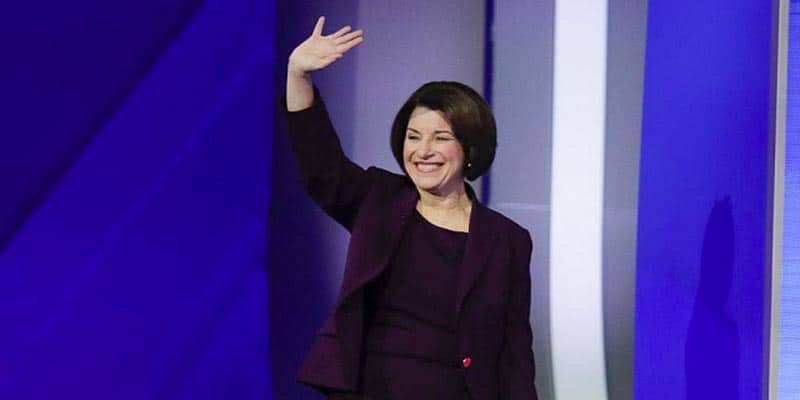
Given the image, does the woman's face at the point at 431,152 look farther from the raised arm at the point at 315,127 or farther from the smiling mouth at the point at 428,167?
the raised arm at the point at 315,127

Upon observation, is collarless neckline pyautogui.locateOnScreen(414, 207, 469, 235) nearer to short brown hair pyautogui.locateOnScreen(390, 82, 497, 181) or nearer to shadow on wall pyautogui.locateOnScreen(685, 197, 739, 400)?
short brown hair pyautogui.locateOnScreen(390, 82, 497, 181)

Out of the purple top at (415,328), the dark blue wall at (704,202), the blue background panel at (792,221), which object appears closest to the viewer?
the purple top at (415,328)

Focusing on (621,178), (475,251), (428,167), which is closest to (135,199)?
(428,167)

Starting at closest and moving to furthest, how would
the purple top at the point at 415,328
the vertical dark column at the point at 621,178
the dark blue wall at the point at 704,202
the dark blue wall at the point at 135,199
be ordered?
the purple top at the point at 415,328 < the dark blue wall at the point at 135,199 < the dark blue wall at the point at 704,202 < the vertical dark column at the point at 621,178

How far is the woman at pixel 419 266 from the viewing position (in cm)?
211

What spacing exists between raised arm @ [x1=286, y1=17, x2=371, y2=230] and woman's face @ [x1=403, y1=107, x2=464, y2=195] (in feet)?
0.42

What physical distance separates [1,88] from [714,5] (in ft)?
5.47

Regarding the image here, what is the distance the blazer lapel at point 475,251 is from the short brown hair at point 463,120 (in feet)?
0.33

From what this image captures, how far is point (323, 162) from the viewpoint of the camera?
2.15m

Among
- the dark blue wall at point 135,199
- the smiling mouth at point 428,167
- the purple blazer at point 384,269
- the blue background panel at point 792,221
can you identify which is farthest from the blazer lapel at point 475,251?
the dark blue wall at point 135,199

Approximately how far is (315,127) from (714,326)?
1225 mm

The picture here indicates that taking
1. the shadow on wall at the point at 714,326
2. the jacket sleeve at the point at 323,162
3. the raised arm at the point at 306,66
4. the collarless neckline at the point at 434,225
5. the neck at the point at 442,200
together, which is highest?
the raised arm at the point at 306,66

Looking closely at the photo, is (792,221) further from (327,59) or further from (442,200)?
(327,59)

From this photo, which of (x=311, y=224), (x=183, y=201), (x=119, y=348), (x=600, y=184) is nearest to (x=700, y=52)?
(x=600, y=184)
